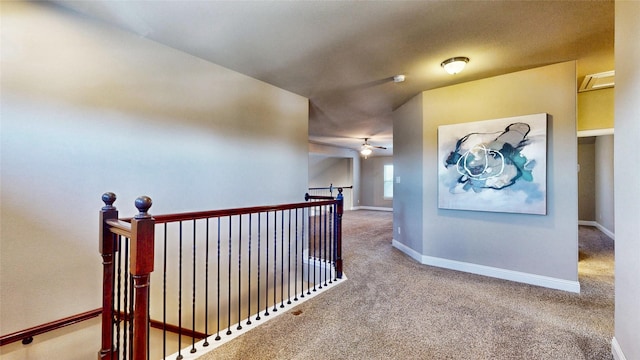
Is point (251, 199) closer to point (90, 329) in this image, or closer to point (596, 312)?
point (90, 329)

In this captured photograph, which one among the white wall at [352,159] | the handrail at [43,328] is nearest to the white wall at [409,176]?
the handrail at [43,328]

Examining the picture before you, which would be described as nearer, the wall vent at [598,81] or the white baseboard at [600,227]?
the wall vent at [598,81]

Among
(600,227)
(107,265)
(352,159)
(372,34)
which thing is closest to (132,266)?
(107,265)

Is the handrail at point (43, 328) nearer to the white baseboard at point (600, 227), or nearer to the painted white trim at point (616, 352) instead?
the painted white trim at point (616, 352)

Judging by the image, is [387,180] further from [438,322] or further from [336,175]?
[438,322]

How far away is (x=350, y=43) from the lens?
2553 millimetres

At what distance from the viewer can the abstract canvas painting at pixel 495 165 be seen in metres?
3.05

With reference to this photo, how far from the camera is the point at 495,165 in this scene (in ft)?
10.8

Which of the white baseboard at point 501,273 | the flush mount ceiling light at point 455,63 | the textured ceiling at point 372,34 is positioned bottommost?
the white baseboard at point 501,273

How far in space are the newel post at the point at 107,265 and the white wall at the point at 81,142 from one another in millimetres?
679

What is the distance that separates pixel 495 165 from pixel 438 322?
2.09m

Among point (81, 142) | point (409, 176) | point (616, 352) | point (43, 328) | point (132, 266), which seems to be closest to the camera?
point (132, 266)

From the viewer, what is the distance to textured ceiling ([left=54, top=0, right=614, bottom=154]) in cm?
205

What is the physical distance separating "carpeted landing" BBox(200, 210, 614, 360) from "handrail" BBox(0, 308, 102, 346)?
3.69 feet
